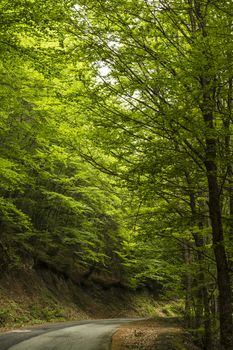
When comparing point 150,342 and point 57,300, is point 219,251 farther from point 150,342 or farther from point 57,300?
point 57,300

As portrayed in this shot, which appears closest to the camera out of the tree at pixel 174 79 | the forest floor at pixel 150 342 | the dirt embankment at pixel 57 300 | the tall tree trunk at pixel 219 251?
the tree at pixel 174 79

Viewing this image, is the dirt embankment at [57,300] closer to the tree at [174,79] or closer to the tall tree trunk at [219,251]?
the tall tree trunk at [219,251]

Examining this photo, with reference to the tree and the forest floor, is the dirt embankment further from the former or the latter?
the tree

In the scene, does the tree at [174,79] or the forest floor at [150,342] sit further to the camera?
the forest floor at [150,342]

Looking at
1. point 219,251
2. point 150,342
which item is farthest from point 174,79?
point 150,342

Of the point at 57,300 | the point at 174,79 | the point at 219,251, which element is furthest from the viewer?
the point at 57,300

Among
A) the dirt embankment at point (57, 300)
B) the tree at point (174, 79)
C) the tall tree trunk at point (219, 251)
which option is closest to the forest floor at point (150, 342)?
the tall tree trunk at point (219, 251)

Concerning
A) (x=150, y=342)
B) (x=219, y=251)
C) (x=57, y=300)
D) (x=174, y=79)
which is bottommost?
(x=57, y=300)

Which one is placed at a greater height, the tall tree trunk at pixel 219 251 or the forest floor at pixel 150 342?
the tall tree trunk at pixel 219 251

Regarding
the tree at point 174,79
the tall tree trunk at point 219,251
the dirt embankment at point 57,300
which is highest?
the tree at point 174,79

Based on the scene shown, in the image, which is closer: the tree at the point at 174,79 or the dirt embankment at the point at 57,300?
the tree at the point at 174,79

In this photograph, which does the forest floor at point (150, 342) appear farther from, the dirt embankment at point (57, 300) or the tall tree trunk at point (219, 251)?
the dirt embankment at point (57, 300)

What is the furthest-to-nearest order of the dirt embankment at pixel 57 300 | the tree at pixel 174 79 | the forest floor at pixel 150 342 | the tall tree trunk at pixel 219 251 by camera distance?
1. the dirt embankment at pixel 57 300
2. the forest floor at pixel 150 342
3. the tall tree trunk at pixel 219 251
4. the tree at pixel 174 79

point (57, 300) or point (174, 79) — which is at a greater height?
point (174, 79)
